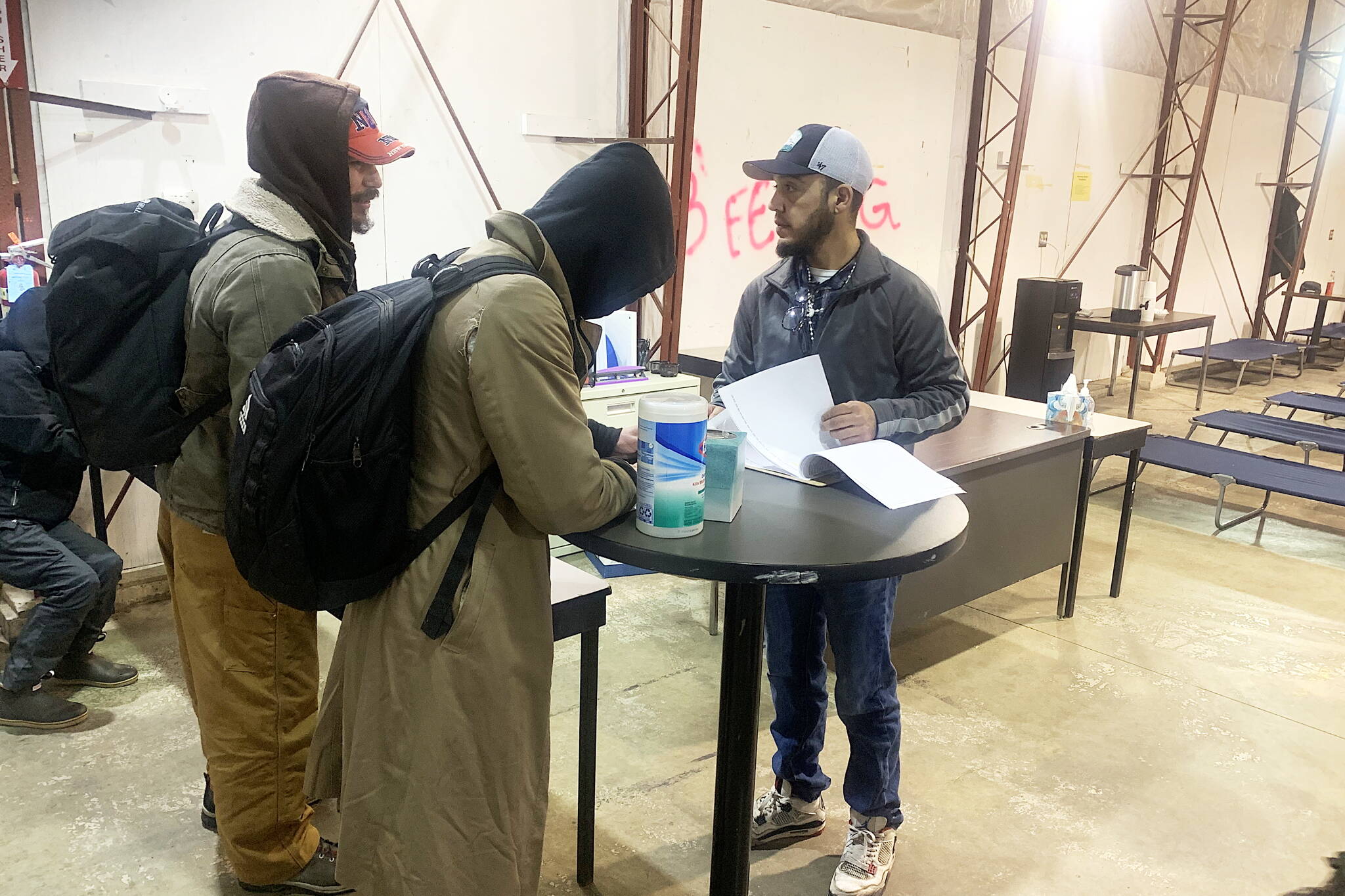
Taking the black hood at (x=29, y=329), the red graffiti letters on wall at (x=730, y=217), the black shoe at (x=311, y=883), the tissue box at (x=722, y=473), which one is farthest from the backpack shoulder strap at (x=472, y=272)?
Answer: the red graffiti letters on wall at (x=730, y=217)


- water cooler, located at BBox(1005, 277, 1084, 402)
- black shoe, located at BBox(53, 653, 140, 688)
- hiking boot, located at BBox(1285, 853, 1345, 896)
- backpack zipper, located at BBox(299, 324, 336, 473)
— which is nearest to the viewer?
backpack zipper, located at BBox(299, 324, 336, 473)

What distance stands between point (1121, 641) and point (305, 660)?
8.91ft

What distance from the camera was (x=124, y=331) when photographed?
65.7 inches

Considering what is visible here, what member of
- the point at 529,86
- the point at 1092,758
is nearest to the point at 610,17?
the point at 529,86

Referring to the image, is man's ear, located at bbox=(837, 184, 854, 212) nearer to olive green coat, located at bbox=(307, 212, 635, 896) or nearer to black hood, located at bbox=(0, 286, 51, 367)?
olive green coat, located at bbox=(307, 212, 635, 896)

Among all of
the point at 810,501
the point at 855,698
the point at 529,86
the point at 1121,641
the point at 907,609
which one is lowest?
the point at 1121,641

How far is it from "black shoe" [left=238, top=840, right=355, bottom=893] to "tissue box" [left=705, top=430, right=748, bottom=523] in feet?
3.84

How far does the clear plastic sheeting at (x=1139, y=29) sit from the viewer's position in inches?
236

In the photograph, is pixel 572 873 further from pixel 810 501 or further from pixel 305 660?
pixel 810 501

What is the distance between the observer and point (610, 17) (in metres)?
4.40

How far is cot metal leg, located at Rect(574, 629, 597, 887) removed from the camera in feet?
6.15

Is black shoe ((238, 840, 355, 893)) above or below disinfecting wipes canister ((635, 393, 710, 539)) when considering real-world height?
below

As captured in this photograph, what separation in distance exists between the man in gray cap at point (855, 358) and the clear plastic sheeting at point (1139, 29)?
377 cm

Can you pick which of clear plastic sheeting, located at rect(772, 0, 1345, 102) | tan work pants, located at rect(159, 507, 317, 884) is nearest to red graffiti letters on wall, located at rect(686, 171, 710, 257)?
clear plastic sheeting, located at rect(772, 0, 1345, 102)
